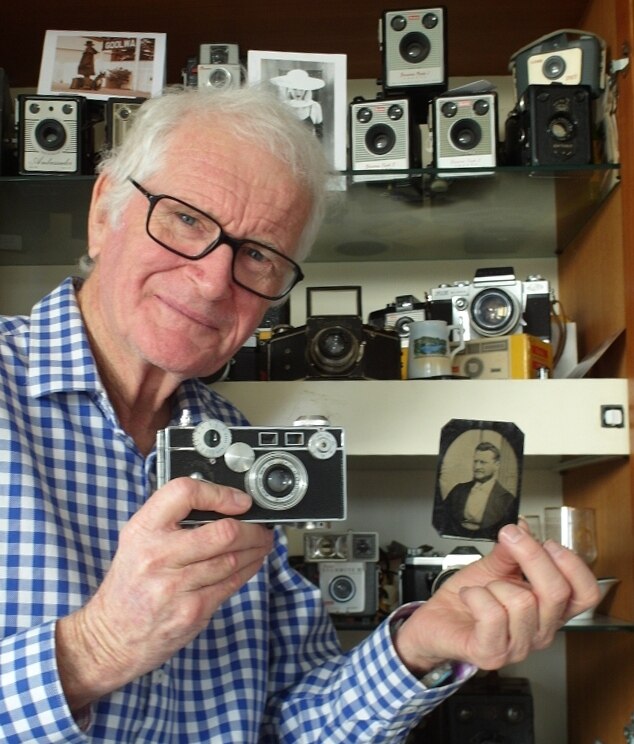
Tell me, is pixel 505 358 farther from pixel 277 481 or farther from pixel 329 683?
pixel 277 481

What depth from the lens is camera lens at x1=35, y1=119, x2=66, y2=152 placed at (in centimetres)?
160

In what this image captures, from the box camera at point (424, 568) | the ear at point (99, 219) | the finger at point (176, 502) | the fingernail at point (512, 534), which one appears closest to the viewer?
the finger at point (176, 502)

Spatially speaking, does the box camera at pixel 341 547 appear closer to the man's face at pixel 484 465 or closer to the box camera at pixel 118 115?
the man's face at pixel 484 465

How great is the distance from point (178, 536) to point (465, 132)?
1.01 m

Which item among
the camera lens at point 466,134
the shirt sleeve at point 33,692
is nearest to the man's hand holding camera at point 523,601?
the shirt sleeve at point 33,692

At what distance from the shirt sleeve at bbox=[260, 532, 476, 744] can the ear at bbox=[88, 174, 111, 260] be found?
1.49 ft

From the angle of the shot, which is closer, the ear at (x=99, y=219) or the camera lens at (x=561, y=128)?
the ear at (x=99, y=219)

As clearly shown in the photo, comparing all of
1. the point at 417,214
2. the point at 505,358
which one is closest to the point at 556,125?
the point at 417,214

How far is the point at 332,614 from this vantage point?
1595mm

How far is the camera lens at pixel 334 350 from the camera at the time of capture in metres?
1.57

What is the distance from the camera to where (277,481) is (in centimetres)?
91

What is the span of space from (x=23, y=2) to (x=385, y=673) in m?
1.34

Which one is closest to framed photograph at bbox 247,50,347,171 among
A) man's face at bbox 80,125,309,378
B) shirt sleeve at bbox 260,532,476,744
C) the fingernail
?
man's face at bbox 80,125,309,378

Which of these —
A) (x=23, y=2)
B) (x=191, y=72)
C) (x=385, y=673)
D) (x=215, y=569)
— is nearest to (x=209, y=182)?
(x=215, y=569)
